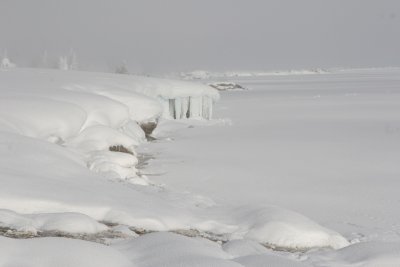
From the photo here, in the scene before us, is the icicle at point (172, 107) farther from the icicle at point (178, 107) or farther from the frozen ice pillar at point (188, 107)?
the icicle at point (178, 107)

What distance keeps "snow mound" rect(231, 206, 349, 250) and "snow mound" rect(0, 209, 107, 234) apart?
6.02 feet

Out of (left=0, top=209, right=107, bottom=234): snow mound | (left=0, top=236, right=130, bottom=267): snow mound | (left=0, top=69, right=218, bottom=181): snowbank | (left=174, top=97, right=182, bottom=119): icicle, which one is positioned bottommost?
(left=0, top=236, right=130, bottom=267): snow mound

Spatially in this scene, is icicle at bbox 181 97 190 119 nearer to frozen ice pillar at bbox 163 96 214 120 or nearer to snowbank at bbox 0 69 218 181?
frozen ice pillar at bbox 163 96 214 120

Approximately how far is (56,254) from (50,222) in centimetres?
162

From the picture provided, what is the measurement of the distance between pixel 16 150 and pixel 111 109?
23.3ft

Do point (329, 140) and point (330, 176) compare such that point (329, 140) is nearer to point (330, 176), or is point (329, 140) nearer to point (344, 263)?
point (330, 176)

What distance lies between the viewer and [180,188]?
1105 cm

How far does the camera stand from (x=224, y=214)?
24.1ft

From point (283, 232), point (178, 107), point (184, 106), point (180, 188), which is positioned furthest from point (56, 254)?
point (184, 106)

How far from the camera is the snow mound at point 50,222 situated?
5130mm

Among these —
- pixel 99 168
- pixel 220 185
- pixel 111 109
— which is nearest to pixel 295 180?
pixel 220 185

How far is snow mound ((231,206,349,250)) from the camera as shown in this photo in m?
6.15

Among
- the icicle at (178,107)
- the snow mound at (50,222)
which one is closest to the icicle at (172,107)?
Result: the icicle at (178,107)

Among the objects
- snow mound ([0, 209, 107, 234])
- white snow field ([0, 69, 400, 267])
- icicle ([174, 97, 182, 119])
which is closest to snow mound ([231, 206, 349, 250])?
white snow field ([0, 69, 400, 267])
